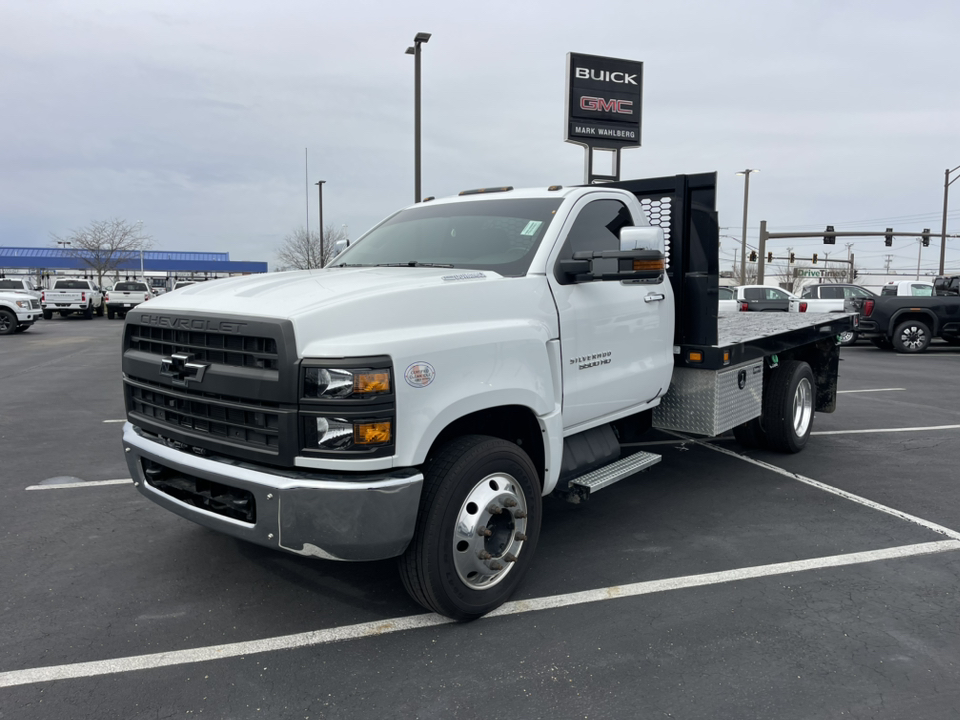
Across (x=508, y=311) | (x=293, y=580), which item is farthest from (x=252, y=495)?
(x=508, y=311)

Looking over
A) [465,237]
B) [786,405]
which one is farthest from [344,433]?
[786,405]

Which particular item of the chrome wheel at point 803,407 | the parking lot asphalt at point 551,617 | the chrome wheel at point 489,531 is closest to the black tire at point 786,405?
the chrome wheel at point 803,407

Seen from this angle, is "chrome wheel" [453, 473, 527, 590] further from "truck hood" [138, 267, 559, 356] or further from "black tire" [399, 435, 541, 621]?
"truck hood" [138, 267, 559, 356]

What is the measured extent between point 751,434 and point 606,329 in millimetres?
3309

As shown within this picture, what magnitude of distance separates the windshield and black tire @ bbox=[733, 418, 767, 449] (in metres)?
3.59

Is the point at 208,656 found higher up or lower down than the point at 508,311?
lower down

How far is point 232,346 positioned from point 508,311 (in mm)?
1312

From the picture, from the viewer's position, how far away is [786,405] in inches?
259

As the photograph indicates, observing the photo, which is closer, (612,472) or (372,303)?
(372,303)

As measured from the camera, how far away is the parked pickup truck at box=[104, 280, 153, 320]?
33688mm

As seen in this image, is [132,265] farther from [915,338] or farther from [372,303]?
[372,303]

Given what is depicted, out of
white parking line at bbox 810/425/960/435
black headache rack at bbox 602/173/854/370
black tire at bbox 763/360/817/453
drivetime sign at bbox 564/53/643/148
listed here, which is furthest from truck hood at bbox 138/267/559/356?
drivetime sign at bbox 564/53/643/148

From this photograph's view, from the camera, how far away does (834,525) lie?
4898mm

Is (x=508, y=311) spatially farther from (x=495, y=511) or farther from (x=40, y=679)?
(x=40, y=679)
